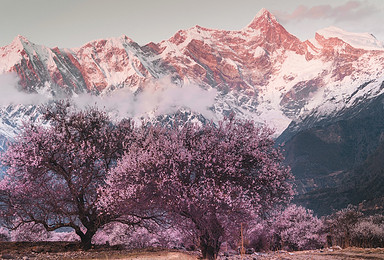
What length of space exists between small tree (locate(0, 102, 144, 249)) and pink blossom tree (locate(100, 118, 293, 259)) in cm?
400

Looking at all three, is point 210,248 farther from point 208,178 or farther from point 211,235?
point 208,178

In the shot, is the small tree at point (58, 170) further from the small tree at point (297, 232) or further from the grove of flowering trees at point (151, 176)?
the small tree at point (297, 232)

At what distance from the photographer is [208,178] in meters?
21.8

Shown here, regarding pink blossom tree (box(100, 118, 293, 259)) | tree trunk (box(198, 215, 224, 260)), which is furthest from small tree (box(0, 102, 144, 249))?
tree trunk (box(198, 215, 224, 260))

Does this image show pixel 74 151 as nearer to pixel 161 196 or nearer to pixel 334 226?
pixel 161 196

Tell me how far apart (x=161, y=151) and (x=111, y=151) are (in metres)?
9.36

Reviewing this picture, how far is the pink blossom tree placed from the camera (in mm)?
22078

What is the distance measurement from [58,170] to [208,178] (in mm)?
13288

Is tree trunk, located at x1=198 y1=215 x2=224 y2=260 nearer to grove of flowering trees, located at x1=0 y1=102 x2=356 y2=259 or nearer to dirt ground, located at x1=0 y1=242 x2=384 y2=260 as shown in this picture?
grove of flowering trees, located at x1=0 y1=102 x2=356 y2=259

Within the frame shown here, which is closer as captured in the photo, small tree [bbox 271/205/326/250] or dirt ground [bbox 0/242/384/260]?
dirt ground [bbox 0/242/384/260]

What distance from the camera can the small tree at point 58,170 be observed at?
93.7 feet

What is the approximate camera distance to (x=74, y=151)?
2961 cm

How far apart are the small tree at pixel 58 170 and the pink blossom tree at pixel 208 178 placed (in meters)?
4.00

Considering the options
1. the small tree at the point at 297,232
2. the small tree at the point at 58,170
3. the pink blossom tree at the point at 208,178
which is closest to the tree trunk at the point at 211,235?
the pink blossom tree at the point at 208,178
